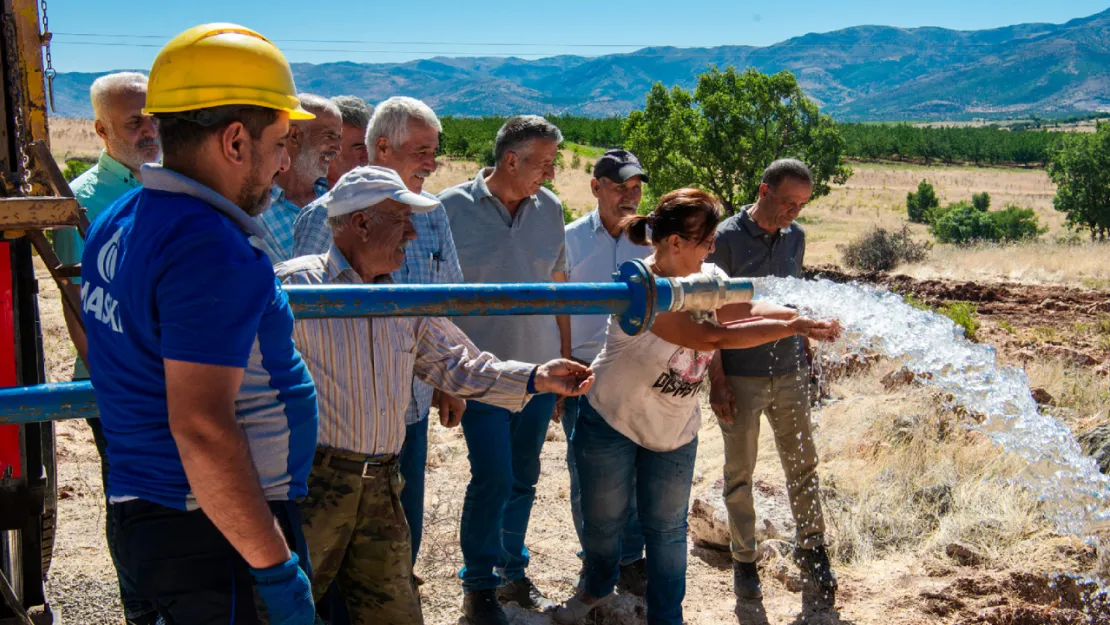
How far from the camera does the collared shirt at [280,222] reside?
10.0 ft

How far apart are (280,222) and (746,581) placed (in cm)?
242

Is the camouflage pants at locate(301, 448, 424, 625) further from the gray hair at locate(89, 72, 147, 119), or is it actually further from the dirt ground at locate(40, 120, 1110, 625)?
the gray hair at locate(89, 72, 147, 119)

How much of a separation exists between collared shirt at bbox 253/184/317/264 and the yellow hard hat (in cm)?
148

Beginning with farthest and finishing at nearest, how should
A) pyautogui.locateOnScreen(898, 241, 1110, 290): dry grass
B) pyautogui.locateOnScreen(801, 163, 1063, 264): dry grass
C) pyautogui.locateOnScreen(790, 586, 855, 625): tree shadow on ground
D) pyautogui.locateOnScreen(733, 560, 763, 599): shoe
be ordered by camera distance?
pyautogui.locateOnScreen(801, 163, 1063, 264): dry grass < pyautogui.locateOnScreen(898, 241, 1110, 290): dry grass < pyautogui.locateOnScreen(733, 560, 763, 599): shoe < pyautogui.locateOnScreen(790, 586, 855, 625): tree shadow on ground

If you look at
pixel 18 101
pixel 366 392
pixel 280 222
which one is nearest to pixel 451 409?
pixel 366 392

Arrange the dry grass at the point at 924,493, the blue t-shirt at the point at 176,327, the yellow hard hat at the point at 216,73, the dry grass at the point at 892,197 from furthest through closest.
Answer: the dry grass at the point at 892,197 < the dry grass at the point at 924,493 < the yellow hard hat at the point at 216,73 < the blue t-shirt at the point at 176,327

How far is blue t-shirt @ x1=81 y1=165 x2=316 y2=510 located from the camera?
141cm

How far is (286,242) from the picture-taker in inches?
125

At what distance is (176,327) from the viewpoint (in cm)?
139

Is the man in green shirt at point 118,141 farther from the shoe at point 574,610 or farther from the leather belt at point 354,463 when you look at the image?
the shoe at point 574,610

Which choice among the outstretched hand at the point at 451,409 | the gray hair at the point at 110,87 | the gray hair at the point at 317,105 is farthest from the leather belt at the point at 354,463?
the gray hair at the point at 110,87

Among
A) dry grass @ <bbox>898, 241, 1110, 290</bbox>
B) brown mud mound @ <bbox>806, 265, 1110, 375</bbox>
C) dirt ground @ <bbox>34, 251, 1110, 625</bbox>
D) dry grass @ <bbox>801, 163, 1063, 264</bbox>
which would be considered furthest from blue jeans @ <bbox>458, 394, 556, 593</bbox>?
dry grass @ <bbox>801, 163, 1063, 264</bbox>

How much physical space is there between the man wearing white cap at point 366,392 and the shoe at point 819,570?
218 centimetres

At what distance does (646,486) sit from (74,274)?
192 cm
